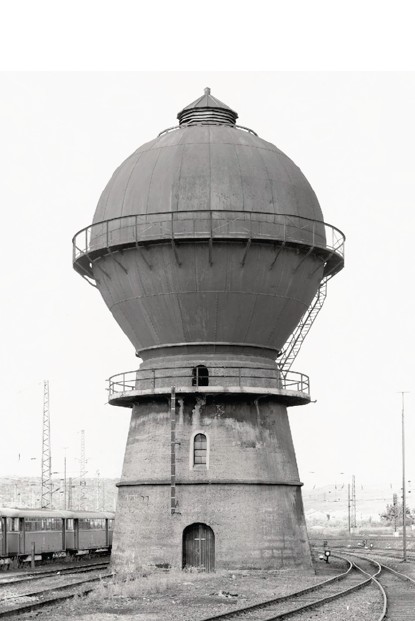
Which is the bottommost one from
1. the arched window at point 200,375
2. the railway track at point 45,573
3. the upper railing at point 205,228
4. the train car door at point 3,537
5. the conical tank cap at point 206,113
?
the railway track at point 45,573

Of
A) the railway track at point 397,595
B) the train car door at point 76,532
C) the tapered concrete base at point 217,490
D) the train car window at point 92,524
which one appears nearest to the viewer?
the railway track at point 397,595

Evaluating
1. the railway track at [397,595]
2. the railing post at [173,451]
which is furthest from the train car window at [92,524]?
the railway track at [397,595]

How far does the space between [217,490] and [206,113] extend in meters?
12.3

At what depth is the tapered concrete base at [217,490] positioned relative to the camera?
84.2ft

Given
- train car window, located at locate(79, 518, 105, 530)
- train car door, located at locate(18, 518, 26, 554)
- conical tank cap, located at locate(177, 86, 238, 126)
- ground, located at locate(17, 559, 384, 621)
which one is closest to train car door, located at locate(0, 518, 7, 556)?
train car door, located at locate(18, 518, 26, 554)

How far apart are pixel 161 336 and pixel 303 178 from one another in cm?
691

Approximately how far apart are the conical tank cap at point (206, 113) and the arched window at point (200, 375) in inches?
325

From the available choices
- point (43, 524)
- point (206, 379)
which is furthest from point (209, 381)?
point (43, 524)

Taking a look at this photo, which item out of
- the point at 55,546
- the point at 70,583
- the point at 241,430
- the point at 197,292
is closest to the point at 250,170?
the point at 197,292

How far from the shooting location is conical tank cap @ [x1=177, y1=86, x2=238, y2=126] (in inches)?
1161

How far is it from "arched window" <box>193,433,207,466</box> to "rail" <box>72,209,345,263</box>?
585 centimetres

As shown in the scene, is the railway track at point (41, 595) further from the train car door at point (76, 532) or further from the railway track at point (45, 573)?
the train car door at point (76, 532)

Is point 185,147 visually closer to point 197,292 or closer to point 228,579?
point 197,292

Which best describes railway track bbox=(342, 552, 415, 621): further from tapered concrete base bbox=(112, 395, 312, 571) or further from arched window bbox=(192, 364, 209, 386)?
arched window bbox=(192, 364, 209, 386)
